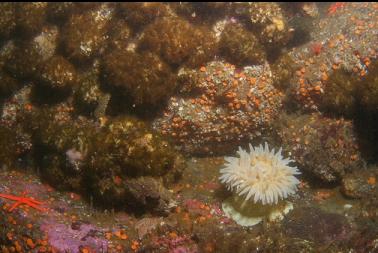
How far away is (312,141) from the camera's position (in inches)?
274

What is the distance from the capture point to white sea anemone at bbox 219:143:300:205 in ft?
19.6

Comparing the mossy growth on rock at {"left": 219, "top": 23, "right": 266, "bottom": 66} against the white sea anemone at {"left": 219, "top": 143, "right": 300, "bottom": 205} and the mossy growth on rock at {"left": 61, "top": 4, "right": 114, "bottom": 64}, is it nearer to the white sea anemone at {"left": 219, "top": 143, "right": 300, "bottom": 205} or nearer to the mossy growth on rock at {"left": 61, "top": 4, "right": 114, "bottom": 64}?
the white sea anemone at {"left": 219, "top": 143, "right": 300, "bottom": 205}

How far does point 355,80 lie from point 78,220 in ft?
18.7

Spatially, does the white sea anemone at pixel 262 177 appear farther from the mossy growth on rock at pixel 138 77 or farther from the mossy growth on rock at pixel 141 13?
the mossy growth on rock at pixel 141 13

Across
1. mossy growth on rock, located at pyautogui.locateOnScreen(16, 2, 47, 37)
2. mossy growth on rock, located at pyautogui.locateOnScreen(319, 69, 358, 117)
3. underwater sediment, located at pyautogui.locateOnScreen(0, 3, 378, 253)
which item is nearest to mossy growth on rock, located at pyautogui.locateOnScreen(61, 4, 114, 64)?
underwater sediment, located at pyautogui.locateOnScreen(0, 3, 378, 253)

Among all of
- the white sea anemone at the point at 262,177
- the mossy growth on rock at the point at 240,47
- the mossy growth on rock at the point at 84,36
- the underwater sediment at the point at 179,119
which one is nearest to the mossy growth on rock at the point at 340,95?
the underwater sediment at the point at 179,119

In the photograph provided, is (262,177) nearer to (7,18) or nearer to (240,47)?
(240,47)

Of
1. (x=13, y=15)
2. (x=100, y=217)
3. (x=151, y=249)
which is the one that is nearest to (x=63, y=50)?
(x=13, y=15)

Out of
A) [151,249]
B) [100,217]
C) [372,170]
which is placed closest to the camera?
[151,249]

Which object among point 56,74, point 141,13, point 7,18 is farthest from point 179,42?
point 7,18

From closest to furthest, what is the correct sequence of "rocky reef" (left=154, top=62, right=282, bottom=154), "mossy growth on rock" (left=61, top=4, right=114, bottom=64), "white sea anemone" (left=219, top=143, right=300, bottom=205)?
"white sea anemone" (left=219, top=143, right=300, bottom=205)
"rocky reef" (left=154, top=62, right=282, bottom=154)
"mossy growth on rock" (left=61, top=4, right=114, bottom=64)

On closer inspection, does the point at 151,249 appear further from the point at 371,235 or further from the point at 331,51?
the point at 331,51

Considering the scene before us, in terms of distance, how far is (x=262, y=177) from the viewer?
6074 mm

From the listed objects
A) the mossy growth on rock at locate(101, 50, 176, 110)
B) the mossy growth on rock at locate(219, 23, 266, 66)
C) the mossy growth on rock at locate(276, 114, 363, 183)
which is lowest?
the mossy growth on rock at locate(276, 114, 363, 183)
